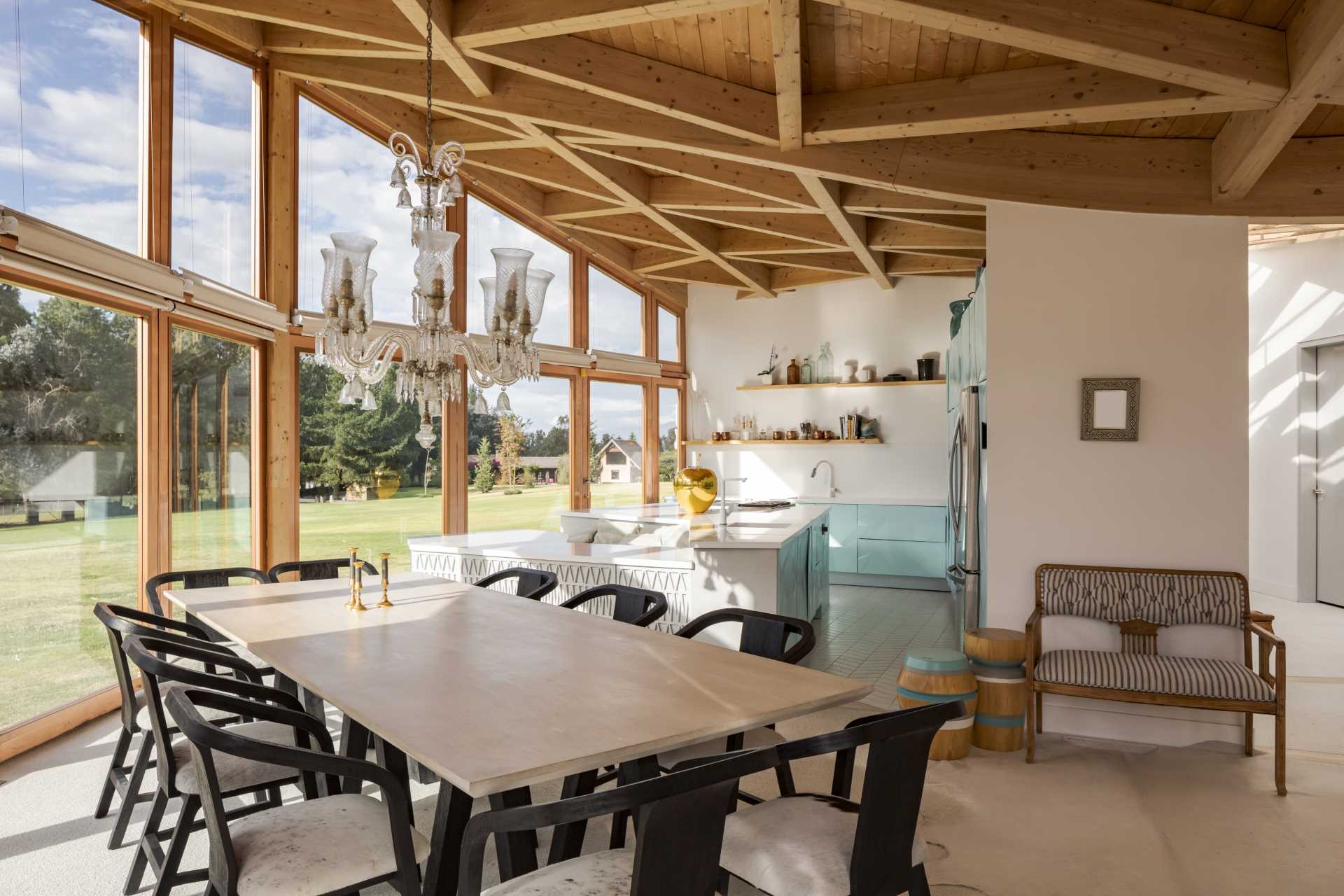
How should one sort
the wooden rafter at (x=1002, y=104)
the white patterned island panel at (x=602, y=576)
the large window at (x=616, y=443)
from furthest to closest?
the large window at (x=616, y=443) < the white patterned island panel at (x=602, y=576) < the wooden rafter at (x=1002, y=104)

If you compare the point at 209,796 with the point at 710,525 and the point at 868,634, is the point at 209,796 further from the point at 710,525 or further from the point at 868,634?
the point at 868,634

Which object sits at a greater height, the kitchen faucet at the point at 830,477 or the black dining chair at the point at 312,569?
the kitchen faucet at the point at 830,477

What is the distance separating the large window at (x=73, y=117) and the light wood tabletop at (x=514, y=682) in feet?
6.79

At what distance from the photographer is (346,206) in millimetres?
5781

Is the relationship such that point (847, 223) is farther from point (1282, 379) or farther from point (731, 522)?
point (1282, 379)

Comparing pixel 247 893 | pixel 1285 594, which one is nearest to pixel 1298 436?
pixel 1285 594

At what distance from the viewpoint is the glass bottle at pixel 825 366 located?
333 inches

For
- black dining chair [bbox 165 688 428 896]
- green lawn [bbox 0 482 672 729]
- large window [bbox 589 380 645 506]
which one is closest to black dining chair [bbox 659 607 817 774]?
black dining chair [bbox 165 688 428 896]

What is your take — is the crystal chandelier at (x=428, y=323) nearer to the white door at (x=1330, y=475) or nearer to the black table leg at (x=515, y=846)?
the black table leg at (x=515, y=846)

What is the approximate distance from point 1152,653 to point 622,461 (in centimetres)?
536

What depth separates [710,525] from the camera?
4.96 meters

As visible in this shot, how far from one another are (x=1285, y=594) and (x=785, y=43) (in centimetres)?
665

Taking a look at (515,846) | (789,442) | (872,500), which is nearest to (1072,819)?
(515,846)

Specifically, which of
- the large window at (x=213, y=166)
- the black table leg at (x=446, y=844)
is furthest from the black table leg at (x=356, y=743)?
the large window at (x=213, y=166)
